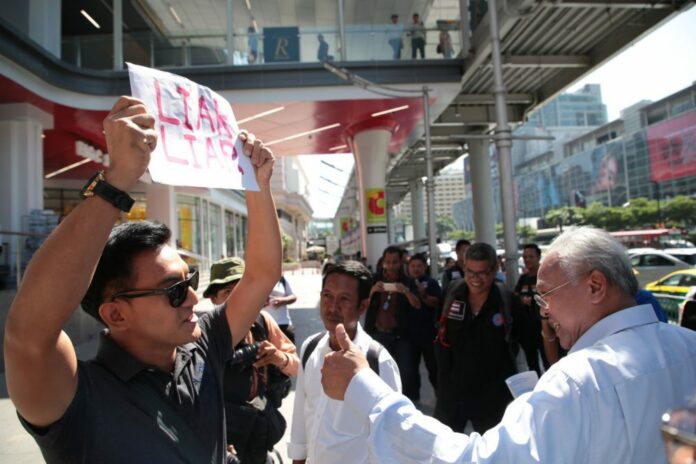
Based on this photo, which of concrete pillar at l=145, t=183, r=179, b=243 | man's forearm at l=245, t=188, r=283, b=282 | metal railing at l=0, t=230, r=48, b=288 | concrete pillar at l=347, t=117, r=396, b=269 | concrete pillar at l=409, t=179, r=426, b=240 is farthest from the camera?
concrete pillar at l=409, t=179, r=426, b=240

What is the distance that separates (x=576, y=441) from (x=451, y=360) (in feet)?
8.37

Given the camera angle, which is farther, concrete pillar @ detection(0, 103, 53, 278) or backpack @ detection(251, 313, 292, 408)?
concrete pillar @ detection(0, 103, 53, 278)

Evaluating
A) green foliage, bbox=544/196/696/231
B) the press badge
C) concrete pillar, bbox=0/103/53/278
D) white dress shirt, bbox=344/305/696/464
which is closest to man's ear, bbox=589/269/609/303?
white dress shirt, bbox=344/305/696/464

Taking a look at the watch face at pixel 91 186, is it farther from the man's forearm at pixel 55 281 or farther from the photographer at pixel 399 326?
the photographer at pixel 399 326

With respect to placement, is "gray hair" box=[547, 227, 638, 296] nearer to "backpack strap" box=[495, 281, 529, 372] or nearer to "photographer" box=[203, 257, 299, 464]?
"photographer" box=[203, 257, 299, 464]

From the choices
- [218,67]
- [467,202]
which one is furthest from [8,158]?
[467,202]

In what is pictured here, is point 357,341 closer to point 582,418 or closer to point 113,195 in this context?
point 582,418

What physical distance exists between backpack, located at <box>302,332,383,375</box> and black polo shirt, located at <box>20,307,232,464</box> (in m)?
0.86

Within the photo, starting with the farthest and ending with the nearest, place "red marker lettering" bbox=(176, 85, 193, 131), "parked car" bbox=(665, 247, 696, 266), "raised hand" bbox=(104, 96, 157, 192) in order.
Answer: "parked car" bbox=(665, 247, 696, 266), "red marker lettering" bbox=(176, 85, 193, 131), "raised hand" bbox=(104, 96, 157, 192)

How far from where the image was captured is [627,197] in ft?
264

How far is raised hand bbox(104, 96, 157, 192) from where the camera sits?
3.98 feet

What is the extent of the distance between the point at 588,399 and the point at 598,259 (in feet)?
1.66

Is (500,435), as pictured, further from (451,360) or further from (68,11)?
(68,11)

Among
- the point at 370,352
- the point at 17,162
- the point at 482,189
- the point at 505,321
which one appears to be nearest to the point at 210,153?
the point at 370,352
